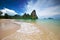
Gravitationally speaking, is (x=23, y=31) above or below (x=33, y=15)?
below

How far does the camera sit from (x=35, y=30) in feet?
5.95

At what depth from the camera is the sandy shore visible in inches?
68.2

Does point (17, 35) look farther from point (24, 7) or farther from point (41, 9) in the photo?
point (41, 9)

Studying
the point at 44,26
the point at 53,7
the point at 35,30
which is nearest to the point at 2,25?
the point at 35,30

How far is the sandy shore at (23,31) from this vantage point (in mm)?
1731

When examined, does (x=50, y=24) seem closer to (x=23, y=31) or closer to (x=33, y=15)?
(x=33, y=15)

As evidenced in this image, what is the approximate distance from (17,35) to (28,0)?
68 centimetres

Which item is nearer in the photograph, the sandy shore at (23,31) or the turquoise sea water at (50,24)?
the sandy shore at (23,31)

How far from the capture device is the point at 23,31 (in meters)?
1.79

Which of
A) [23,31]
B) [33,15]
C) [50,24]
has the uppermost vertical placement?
[33,15]

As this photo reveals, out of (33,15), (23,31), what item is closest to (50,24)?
(33,15)

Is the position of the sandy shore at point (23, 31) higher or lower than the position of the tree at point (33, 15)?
lower

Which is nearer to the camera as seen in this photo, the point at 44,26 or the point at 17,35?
the point at 17,35

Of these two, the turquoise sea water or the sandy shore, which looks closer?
the sandy shore
